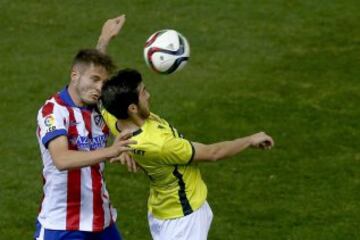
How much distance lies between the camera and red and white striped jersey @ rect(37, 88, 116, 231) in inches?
345

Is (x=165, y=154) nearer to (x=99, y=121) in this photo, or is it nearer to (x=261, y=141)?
(x=261, y=141)

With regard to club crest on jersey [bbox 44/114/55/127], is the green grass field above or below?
below

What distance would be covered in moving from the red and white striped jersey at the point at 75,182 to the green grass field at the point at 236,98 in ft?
8.16

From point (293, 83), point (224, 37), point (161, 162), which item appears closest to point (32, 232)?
point (161, 162)

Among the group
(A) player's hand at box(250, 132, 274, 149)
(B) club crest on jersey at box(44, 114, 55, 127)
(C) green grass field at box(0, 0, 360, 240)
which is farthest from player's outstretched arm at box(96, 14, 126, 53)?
(C) green grass field at box(0, 0, 360, 240)

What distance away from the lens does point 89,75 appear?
28.7 ft

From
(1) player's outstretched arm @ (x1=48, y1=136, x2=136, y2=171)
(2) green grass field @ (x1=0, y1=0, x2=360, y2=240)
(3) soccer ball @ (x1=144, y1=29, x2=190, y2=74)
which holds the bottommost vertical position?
(2) green grass field @ (x1=0, y1=0, x2=360, y2=240)

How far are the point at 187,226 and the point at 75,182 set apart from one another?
A: 3.26ft

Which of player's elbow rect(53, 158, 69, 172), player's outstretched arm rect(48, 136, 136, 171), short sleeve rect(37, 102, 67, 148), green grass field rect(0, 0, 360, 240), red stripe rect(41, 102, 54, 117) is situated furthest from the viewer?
green grass field rect(0, 0, 360, 240)

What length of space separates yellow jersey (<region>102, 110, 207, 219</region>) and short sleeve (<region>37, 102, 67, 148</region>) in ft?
1.41

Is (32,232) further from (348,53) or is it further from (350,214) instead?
(348,53)

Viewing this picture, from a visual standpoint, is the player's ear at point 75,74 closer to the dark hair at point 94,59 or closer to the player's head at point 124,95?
the dark hair at point 94,59

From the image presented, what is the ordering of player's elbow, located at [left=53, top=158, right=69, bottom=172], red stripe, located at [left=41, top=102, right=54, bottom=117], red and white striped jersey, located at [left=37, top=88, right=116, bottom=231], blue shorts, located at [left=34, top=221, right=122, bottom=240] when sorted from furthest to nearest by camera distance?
blue shorts, located at [left=34, top=221, right=122, bottom=240]
red and white striped jersey, located at [left=37, top=88, right=116, bottom=231]
red stripe, located at [left=41, top=102, right=54, bottom=117]
player's elbow, located at [left=53, top=158, right=69, bottom=172]

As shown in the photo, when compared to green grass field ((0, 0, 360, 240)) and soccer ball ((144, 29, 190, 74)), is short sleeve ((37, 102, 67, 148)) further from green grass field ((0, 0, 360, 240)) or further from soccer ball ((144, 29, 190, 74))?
green grass field ((0, 0, 360, 240))
